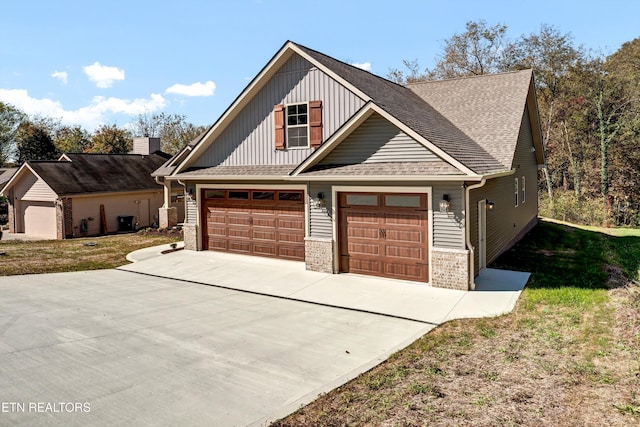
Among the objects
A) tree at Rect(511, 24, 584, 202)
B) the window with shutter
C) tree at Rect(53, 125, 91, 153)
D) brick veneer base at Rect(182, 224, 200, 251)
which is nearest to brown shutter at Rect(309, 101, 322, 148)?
the window with shutter

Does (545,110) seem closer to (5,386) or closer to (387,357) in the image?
(387,357)

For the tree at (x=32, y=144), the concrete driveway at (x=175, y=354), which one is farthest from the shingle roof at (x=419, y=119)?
the tree at (x=32, y=144)

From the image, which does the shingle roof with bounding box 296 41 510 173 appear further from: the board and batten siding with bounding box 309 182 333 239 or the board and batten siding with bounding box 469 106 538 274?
the board and batten siding with bounding box 309 182 333 239

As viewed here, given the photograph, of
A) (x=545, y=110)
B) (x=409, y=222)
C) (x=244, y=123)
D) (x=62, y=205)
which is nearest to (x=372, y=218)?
(x=409, y=222)

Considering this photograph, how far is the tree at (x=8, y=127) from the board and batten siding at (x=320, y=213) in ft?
168

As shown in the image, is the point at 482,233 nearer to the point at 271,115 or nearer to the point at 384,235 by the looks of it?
the point at 384,235

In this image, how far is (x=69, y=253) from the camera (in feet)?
59.3

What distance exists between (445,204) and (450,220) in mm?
419

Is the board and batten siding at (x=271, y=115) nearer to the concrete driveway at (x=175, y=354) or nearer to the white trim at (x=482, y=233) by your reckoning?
the white trim at (x=482, y=233)

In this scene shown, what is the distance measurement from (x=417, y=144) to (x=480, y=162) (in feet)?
6.16

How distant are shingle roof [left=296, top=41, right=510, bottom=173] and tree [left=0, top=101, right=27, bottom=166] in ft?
165

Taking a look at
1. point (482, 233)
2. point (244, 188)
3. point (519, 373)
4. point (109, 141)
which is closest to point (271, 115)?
point (244, 188)

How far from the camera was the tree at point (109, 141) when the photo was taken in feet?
164

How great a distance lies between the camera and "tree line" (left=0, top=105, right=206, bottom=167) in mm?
49156
